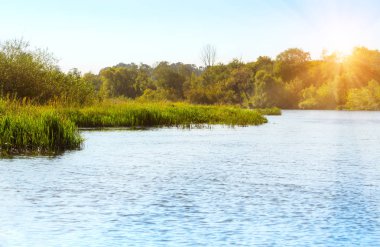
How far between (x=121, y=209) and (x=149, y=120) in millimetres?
31755

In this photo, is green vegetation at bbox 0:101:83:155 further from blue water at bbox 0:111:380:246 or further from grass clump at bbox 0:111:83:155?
blue water at bbox 0:111:380:246

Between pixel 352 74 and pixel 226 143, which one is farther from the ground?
pixel 352 74

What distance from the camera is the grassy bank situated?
24766 mm

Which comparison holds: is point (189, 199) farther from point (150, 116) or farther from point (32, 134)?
point (150, 116)

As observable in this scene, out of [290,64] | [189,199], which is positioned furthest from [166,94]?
[189,199]

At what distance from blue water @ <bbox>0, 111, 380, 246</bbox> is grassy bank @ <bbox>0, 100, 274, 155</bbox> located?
1.16 m

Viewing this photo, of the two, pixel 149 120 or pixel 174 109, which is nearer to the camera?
pixel 149 120

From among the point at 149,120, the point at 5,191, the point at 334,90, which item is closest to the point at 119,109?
the point at 149,120

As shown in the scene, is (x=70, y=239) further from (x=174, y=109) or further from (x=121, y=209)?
(x=174, y=109)

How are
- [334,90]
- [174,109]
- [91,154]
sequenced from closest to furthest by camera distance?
[91,154], [174,109], [334,90]

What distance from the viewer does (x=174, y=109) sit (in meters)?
50.7

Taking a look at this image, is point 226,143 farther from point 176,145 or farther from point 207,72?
point 207,72

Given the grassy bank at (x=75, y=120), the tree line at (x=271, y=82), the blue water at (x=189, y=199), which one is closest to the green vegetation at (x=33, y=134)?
the grassy bank at (x=75, y=120)

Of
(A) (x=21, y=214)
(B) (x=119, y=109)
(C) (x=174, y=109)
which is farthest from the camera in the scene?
(C) (x=174, y=109)
